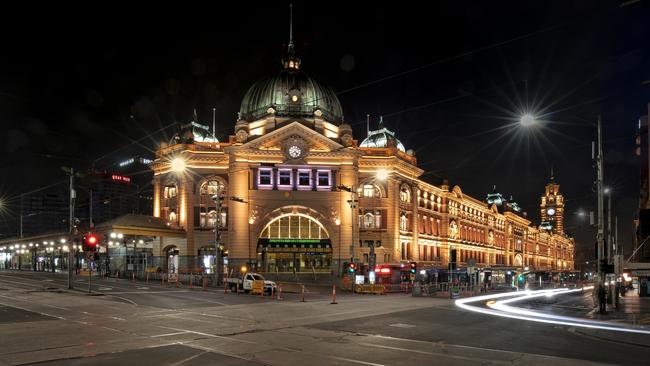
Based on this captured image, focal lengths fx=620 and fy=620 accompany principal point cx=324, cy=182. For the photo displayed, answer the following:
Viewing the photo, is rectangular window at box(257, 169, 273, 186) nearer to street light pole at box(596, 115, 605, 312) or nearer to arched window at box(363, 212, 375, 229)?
arched window at box(363, 212, 375, 229)

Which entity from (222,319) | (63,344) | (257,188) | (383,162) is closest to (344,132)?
(383,162)

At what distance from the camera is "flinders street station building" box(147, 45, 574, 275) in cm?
7538

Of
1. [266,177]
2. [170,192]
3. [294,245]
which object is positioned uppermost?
[266,177]

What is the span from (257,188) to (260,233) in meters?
5.51

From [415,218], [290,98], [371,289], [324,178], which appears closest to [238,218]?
[324,178]

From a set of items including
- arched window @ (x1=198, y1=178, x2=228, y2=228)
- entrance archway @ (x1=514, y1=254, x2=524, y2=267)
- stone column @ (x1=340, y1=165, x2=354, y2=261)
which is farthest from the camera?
entrance archway @ (x1=514, y1=254, x2=524, y2=267)

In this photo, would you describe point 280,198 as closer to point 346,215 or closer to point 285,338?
point 346,215

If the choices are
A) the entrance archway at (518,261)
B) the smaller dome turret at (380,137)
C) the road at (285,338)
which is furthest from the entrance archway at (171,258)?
the entrance archway at (518,261)

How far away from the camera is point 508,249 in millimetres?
140500

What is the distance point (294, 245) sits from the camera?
75.7 m

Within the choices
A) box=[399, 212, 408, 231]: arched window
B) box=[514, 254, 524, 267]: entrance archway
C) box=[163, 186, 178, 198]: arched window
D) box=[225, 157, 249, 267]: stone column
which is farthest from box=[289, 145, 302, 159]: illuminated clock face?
box=[514, 254, 524, 267]: entrance archway

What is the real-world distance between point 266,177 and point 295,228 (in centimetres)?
727

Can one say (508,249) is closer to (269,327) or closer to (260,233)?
(260,233)

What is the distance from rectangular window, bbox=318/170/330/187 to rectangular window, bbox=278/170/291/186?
3838mm
